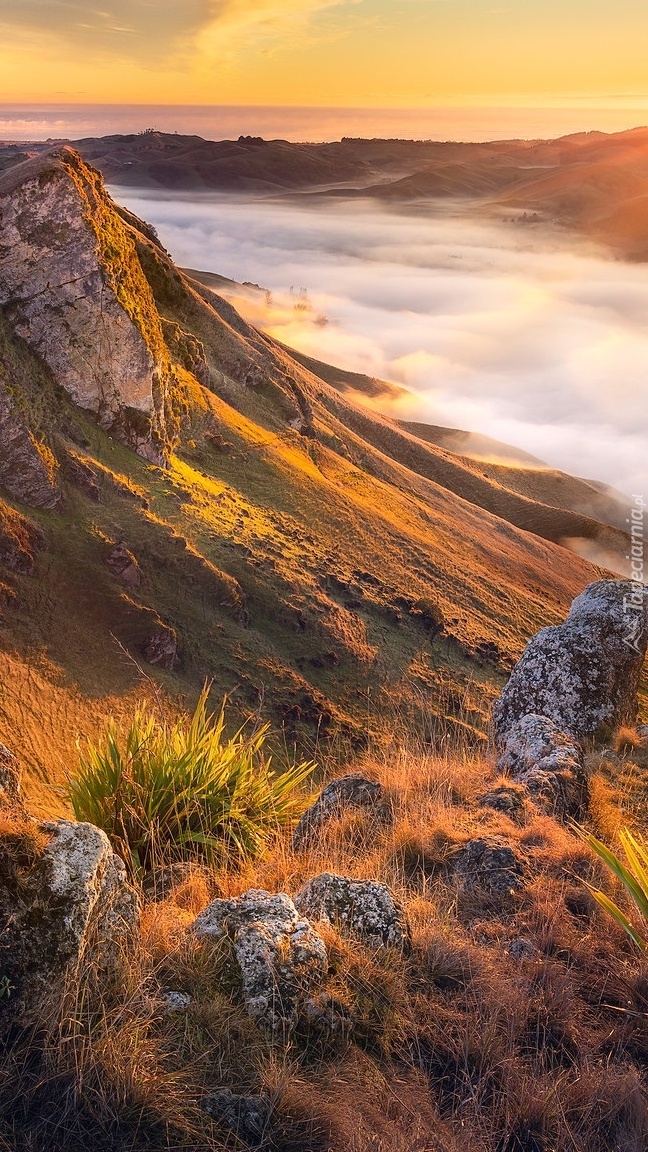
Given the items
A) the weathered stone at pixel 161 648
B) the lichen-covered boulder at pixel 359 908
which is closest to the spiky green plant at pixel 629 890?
the lichen-covered boulder at pixel 359 908

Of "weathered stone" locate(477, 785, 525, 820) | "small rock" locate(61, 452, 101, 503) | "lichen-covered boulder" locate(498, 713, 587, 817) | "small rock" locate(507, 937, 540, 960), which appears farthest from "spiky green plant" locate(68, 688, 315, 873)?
"small rock" locate(61, 452, 101, 503)

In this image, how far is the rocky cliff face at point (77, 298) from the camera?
2561 cm

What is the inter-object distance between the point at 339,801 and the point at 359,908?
1.67 metres

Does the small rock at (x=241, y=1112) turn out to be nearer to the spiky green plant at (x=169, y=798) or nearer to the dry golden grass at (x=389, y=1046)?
the dry golden grass at (x=389, y=1046)

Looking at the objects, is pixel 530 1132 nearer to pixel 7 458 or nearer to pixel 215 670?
Answer: pixel 215 670

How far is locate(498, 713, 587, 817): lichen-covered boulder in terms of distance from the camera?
5.03 meters

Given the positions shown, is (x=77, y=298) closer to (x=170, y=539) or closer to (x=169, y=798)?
(x=170, y=539)

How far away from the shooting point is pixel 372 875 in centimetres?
389

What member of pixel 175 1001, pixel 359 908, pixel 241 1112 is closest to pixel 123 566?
pixel 359 908

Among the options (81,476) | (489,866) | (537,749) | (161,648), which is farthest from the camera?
(81,476)

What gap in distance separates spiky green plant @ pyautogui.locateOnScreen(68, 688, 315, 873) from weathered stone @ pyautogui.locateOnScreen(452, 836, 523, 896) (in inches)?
45.0

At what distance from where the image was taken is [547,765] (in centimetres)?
541

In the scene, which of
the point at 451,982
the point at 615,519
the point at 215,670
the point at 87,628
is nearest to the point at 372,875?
the point at 451,982

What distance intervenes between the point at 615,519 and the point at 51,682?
81.5 m
